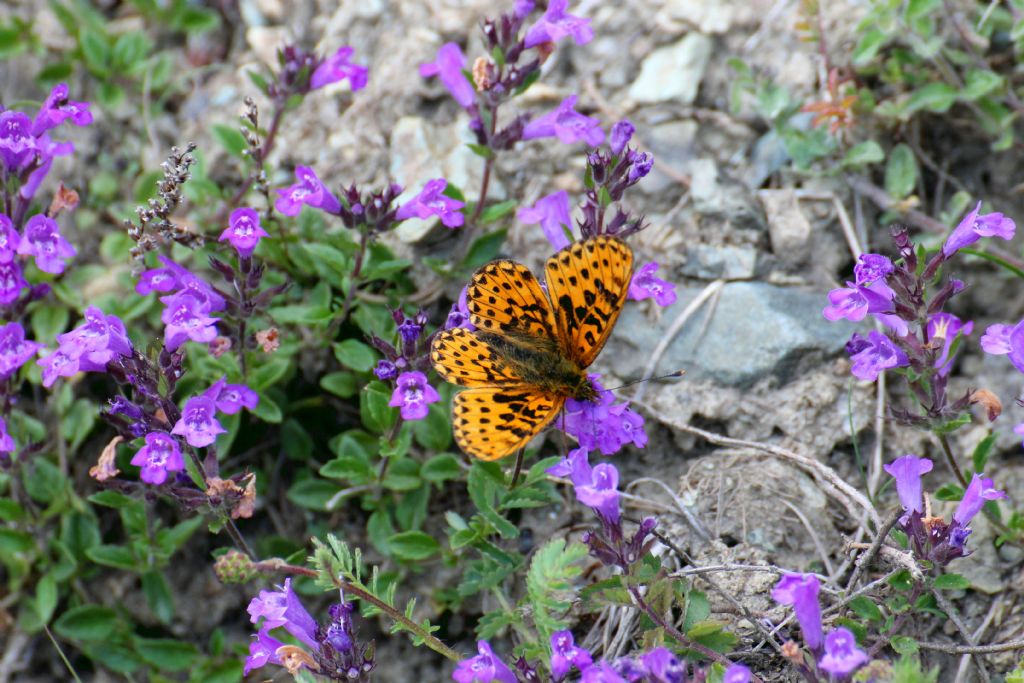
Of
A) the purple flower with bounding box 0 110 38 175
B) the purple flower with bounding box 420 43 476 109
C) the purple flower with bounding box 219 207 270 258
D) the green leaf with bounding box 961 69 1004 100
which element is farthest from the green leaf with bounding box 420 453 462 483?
the green leaf with bounding box 961 69 1004 100

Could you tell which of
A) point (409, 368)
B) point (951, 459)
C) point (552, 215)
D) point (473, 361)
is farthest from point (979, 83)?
point (409, 368)

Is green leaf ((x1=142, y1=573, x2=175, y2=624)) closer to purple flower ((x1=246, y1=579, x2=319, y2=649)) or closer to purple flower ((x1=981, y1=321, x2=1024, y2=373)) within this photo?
purple flower ((x1=246, y1=579, x2=319, y2=649))

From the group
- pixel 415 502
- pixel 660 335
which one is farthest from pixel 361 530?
pixel 660 335

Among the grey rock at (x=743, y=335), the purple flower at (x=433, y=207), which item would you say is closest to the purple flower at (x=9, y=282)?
the purple flower at (x=433, y=207)

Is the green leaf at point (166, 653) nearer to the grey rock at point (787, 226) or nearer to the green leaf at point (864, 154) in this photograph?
the grey rock at point (787, 226)

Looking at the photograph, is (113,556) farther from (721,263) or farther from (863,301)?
(863,301)

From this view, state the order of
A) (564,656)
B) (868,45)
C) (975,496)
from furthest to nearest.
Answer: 1. (868,45)
2. (975,496)
3. (564,656)
